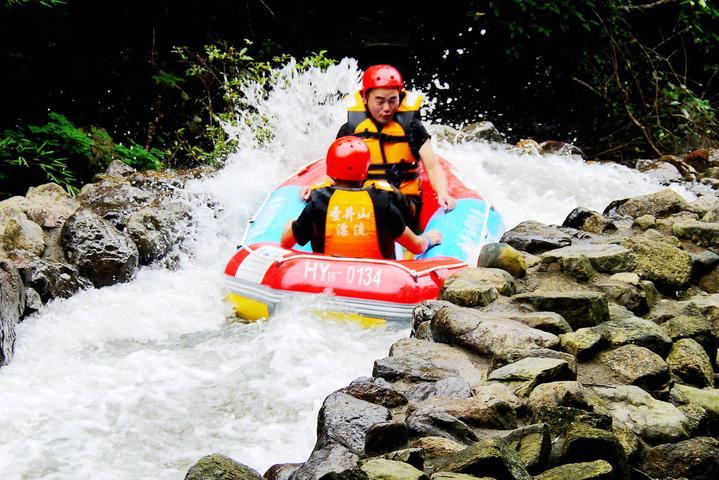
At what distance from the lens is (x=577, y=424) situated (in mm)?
2404

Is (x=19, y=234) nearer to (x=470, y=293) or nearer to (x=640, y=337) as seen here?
(x=470, y=293)

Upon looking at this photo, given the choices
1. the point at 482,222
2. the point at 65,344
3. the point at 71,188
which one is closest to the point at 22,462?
the point at 65,344

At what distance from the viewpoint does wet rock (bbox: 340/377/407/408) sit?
9.49 ft

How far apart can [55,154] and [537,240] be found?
4687 millimetres

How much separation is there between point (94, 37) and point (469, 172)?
4.16 m

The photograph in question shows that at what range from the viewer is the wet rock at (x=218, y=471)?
7.59 ft

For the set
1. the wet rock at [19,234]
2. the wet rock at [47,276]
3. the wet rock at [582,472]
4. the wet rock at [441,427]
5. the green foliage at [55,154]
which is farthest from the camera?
the green foliage at [55,154]

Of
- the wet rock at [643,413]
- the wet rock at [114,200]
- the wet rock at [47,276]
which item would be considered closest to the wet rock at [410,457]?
the wet rock at [643,413]

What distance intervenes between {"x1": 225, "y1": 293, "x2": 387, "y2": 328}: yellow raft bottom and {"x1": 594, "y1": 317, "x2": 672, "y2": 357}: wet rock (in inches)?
72.1

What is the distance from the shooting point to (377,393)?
2918mm

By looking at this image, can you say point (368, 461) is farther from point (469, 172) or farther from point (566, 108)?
point (566, 108)

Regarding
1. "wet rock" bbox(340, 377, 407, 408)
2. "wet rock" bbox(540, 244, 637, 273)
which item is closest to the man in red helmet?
"wet rock" bbox(540, 244, 637, 273)

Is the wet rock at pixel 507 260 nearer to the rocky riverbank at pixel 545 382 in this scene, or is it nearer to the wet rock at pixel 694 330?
the rocky riverbank at pixel 545 382

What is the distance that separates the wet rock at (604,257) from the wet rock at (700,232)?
2.62 feet
